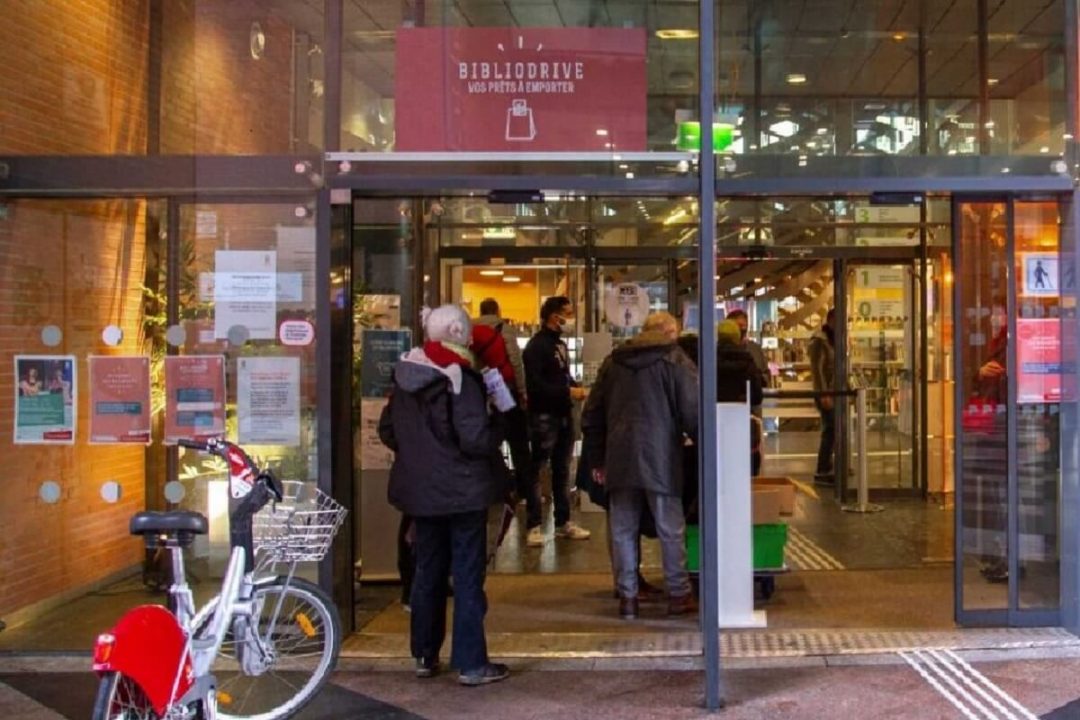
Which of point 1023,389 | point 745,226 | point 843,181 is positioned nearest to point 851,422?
point 745,226

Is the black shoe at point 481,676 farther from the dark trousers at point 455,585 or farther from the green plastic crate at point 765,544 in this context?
the green plastic crate at point 765,544

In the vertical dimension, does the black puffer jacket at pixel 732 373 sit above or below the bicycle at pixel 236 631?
above

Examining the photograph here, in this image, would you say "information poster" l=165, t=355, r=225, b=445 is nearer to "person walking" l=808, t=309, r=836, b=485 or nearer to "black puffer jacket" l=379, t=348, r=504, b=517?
"black puffer jacket" l=379, t=348, r=504, b=517

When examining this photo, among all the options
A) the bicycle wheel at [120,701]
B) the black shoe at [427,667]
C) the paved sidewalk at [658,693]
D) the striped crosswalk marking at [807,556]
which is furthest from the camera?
the striped crosswalk marking at [807,556]

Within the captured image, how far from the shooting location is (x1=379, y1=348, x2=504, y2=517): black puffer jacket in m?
5.07

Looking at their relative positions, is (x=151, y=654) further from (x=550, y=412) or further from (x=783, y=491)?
(x=550, y=412)

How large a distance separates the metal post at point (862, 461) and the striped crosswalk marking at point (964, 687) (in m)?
4.15

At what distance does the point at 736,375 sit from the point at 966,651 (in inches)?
93.0

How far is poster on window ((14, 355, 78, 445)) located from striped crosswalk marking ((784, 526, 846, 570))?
4757mm

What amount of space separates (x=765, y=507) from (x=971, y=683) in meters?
1.67

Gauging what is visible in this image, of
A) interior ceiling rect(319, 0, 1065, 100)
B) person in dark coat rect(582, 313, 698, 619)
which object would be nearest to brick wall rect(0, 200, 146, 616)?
interior ceiling rect(319, 0, 1065, 100)

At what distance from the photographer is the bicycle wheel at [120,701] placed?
3.62 metres

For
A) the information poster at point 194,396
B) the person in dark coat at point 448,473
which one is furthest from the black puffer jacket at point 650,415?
the information poster at point 194,396

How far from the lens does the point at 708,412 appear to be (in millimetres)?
4938
